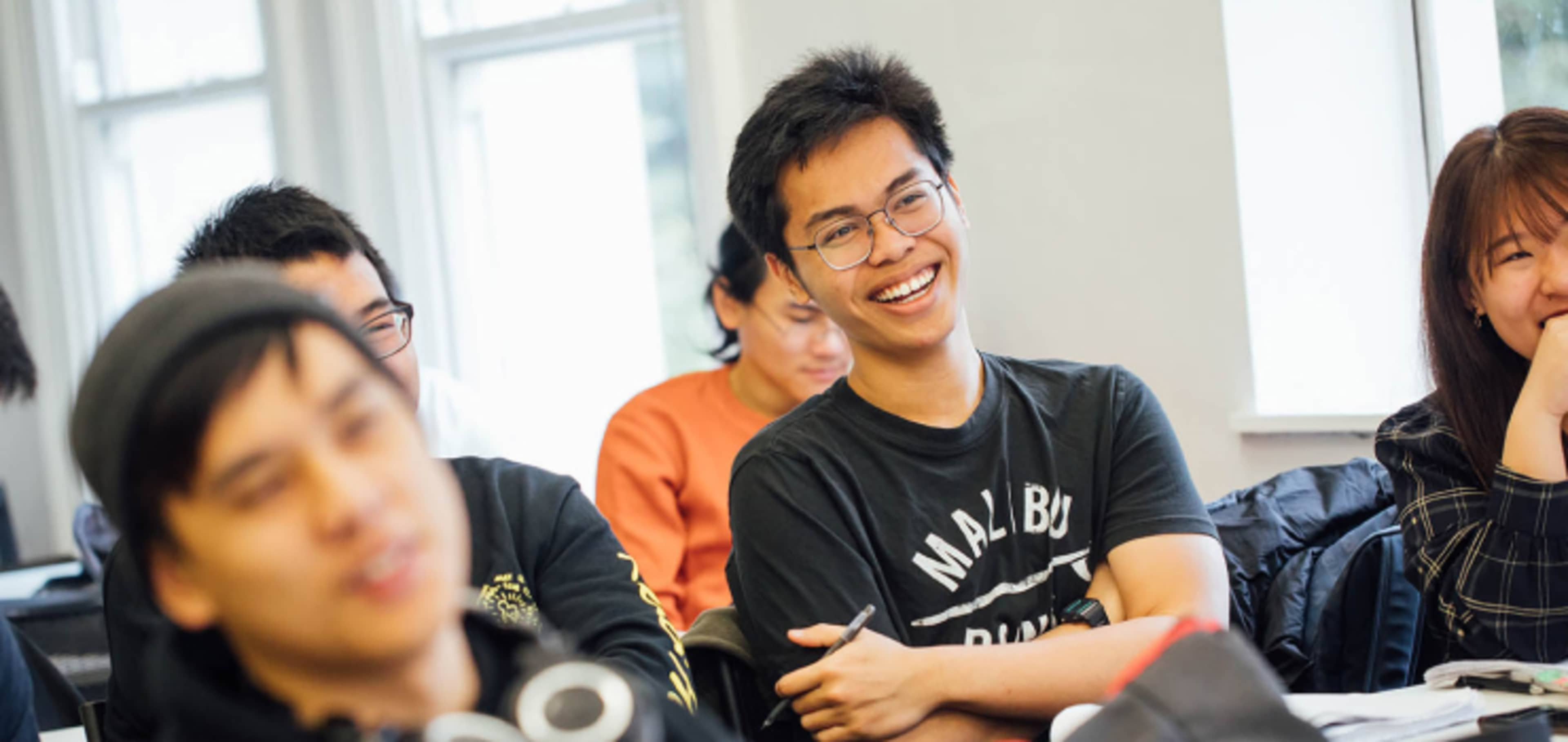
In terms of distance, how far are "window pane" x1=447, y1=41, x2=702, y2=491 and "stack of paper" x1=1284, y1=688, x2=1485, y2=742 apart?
2.99 m

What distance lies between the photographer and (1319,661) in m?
1.66

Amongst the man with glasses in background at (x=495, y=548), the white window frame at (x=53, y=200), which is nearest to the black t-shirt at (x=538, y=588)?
the man with glasses in background at (x=495, y=548)

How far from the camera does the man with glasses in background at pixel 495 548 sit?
1.31 meters

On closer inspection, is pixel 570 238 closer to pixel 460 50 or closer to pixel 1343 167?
pixel 460 50

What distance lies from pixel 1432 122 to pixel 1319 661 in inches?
56.0

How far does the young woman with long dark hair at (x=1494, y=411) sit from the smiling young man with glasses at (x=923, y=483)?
0.99 ft

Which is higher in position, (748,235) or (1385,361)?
(748,235)

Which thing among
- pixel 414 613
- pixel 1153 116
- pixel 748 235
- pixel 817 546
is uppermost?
pixel 1153 116

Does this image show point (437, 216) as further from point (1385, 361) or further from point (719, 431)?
point (1385, 361)

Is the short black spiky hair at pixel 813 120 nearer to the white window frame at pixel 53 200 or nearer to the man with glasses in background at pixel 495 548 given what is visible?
the man with glasses in background at pixel 495 548

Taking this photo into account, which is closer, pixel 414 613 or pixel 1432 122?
pixel 414 613

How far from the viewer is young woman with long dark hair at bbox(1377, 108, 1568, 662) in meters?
1.50

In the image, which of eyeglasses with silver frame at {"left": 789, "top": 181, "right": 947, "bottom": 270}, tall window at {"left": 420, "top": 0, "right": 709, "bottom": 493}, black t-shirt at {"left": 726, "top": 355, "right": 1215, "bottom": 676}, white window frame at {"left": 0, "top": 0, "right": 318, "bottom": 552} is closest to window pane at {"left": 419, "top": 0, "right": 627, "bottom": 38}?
tall window at {"left": 420, "top": 0, "right": 709, "bottom": 493}

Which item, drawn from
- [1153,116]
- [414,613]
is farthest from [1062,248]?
[414,613]
